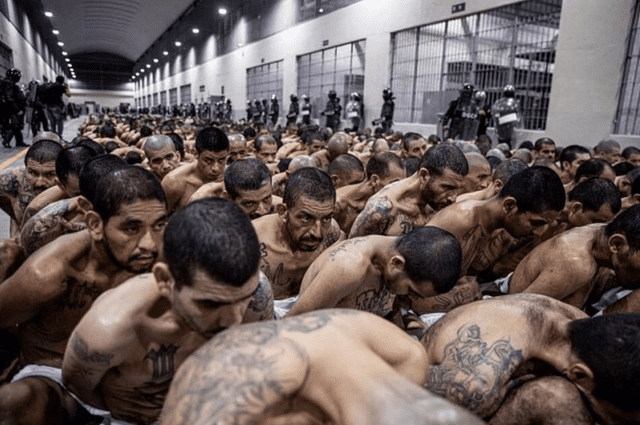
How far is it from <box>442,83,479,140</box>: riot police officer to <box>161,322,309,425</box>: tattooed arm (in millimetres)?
10347

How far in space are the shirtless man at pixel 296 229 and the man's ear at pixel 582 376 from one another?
5.45ft

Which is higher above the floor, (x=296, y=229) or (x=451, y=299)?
(x=296, y=229)

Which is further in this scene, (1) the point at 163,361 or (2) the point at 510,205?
(2) the point at 510,205

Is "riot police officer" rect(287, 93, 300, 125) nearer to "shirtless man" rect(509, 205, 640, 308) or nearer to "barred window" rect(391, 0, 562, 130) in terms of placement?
"barred window" rect(391, 0, 562, 130)

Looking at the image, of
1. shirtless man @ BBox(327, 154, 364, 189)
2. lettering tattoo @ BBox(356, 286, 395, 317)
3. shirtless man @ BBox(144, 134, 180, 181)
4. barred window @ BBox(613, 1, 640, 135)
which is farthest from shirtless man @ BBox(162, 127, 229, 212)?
barred window @ BBox(613, 1, 640, 135)

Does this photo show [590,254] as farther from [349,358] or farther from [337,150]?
[337,150]

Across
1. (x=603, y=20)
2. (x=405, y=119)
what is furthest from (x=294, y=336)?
(x=405, y=119)

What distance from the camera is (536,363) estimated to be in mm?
2035

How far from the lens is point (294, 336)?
122 centimetres

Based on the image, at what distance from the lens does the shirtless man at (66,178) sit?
3613 mm

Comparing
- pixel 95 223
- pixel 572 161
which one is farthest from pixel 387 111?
pixel 95 223

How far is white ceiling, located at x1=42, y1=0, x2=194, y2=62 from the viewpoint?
2712cm

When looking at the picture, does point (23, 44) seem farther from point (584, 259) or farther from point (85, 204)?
point (584, 259)

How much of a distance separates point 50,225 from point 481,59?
478 inches
